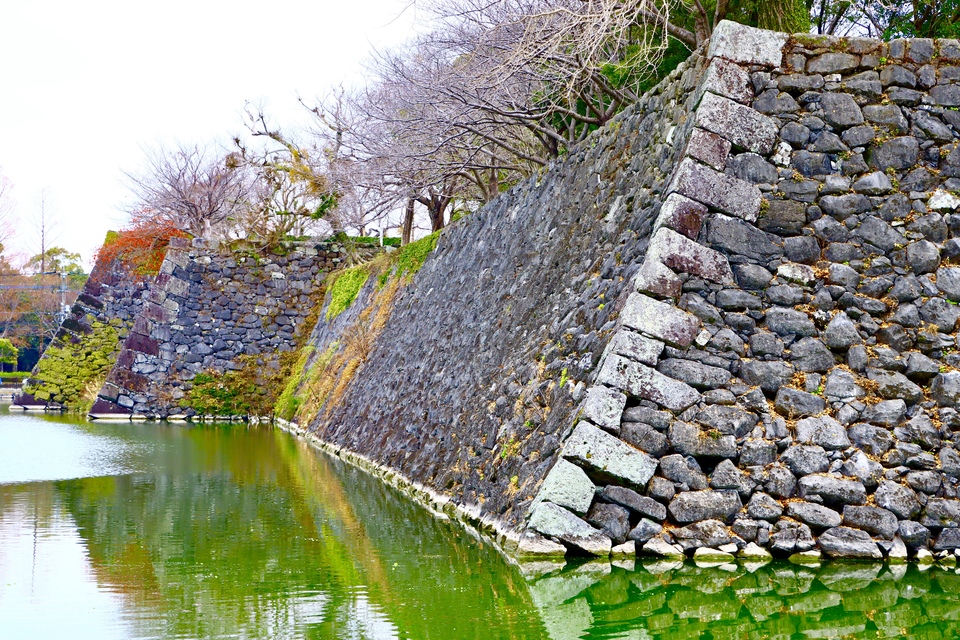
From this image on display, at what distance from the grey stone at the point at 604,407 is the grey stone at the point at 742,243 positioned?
150 centimetres

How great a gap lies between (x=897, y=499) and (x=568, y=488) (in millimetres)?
2367

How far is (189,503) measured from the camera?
11391mm

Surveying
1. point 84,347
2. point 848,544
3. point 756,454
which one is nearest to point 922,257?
point 756,454

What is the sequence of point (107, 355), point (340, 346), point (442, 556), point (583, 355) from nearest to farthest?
point (442, 556) < point (583, 355) < point (340, 346) < point (107, 355)

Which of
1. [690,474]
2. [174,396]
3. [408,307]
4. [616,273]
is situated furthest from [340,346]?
[690,474]

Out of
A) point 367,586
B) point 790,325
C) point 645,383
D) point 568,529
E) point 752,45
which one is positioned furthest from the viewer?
point 752,45

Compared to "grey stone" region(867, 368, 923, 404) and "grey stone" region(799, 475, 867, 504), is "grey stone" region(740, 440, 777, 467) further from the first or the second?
"grey stone" region(867, 368, 923, 404)

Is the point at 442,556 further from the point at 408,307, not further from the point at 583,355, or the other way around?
the point at 408,307

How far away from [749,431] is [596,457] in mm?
1196

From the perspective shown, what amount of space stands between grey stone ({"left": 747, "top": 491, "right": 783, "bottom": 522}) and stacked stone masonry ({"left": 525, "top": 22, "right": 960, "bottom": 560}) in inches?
0.4

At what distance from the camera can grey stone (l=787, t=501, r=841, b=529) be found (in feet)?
24.4

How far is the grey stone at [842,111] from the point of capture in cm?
829

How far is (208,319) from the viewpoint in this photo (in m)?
27.6

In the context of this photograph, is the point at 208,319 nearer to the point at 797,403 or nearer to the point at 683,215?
the point at 683,215
